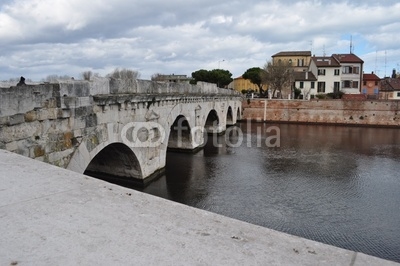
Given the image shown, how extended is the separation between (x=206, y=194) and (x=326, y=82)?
143ft

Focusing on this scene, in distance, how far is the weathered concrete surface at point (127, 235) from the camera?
2230 millimetres

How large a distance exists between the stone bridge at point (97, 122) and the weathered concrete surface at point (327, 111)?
23.6 meters

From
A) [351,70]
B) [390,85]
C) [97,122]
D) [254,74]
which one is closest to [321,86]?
[351,70]

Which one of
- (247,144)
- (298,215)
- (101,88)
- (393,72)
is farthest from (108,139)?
(393,72)

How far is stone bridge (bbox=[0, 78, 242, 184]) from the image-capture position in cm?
677

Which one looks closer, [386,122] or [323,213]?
[323,213]

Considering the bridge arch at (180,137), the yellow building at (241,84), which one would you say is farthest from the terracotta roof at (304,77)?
the bridge arch at (180,137)

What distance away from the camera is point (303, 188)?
13.3 m

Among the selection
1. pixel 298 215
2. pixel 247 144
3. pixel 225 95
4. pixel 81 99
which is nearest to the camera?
pixel 81 99

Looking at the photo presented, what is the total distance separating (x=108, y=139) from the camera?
10055 mm

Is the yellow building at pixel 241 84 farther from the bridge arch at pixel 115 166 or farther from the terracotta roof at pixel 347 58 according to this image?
the bridge arch at pixel 115 166

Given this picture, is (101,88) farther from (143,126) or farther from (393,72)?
(393,72)

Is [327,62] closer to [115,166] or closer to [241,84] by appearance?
[241,84]

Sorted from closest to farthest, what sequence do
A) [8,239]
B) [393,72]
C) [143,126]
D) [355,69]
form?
[8,239] < [143,126] < [355,69] < [393,72]
